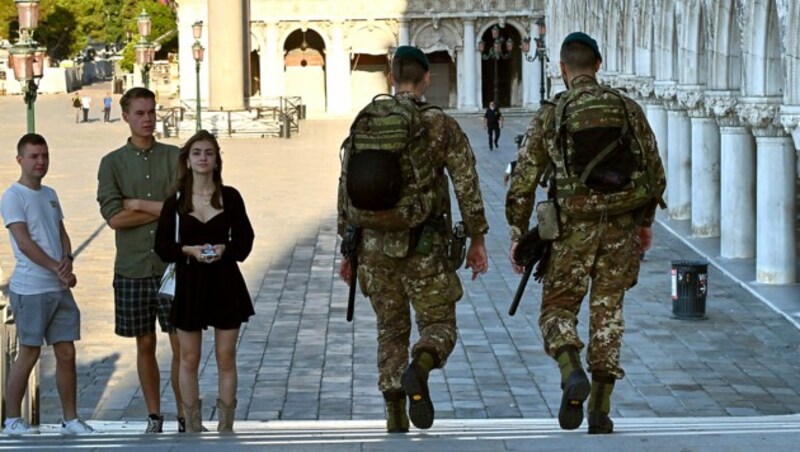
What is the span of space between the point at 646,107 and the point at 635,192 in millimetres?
24739

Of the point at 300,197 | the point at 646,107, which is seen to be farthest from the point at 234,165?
the point at 646,107

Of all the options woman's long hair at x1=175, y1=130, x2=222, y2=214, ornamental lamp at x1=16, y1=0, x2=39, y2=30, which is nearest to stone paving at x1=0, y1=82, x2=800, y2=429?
ornamental lamp at x1=16, y1=0, x2=39, y2=30

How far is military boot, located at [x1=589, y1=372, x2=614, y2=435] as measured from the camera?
9.49m

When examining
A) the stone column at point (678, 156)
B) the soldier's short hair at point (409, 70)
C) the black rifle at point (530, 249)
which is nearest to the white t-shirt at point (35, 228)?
the soldier's short hair at point (409, 70)

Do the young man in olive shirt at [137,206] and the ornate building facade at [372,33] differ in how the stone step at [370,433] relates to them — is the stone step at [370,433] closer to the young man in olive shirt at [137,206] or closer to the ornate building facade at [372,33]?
the young man in olive shirt at [137,206]

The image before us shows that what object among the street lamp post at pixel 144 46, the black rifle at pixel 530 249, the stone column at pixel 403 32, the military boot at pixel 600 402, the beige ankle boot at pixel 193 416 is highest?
the stone column at pixel 403 32

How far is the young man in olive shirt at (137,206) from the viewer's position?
10711 mm

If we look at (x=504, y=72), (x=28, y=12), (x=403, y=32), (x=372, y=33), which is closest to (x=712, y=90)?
(x=28, y=12)

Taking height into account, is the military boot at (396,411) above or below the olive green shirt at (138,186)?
below

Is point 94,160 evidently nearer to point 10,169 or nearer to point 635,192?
point 10,169

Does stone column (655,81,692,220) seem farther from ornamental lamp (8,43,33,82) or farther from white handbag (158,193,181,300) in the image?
white handbag (158,193,181,300)

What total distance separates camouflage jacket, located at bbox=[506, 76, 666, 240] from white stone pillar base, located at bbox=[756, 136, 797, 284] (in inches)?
470

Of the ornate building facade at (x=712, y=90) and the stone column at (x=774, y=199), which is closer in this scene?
the stone column at (x=774, y=199)

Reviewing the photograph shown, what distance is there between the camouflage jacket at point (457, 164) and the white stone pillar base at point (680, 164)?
20.4 metres
